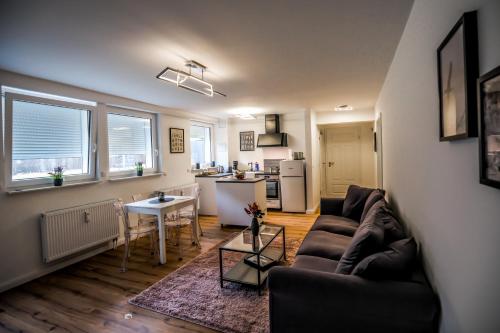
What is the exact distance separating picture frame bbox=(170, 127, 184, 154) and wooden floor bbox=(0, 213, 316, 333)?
7.41 feet

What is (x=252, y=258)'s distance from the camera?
303 cm

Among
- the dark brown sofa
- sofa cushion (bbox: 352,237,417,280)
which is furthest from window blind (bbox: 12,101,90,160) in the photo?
sofa cushion (bbox: 352,237,417,280)

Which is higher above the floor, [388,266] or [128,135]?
[128,135]

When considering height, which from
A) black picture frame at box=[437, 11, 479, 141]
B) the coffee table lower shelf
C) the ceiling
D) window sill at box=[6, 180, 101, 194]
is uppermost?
the ceiling

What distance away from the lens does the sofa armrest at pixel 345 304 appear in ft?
4.49

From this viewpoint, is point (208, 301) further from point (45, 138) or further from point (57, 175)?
point (45, 138)

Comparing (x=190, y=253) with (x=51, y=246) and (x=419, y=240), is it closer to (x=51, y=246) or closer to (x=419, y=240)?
(x=51, y=246)

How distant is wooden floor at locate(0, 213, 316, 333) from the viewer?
2178mm

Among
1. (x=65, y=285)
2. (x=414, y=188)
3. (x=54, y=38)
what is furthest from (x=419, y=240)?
(x=65, y=285)

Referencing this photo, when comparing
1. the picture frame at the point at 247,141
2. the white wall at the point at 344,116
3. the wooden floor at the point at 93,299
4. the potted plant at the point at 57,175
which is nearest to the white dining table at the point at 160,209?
the wooden floor at the point at 93,299

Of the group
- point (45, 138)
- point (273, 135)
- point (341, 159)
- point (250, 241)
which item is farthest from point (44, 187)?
point (341, 159)

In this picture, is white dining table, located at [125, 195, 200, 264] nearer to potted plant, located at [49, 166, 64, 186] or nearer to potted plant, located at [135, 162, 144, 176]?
potted plant, located at [49, 166, 64, 186]

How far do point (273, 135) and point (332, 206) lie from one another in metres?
3.05

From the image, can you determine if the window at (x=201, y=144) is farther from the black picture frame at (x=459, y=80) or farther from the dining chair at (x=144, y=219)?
the black picture frame at (x=459, y=80)
